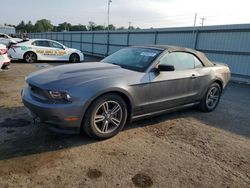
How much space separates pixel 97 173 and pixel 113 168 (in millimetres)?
235

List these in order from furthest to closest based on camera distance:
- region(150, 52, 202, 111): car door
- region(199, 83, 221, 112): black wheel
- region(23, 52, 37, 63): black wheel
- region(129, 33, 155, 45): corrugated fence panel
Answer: region(129, 33, 155, 45): corrugated fence panel, region(23, 52, 37, 63): black wheel, region(199, 83, 221, 112): black wheel, region(150, 52, 202, 111): car door

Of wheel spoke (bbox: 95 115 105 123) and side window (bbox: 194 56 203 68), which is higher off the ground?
side window (bbox: 194 56 203 68)

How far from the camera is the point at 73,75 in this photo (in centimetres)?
401

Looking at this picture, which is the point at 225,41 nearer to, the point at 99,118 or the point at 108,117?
the point at 108,117

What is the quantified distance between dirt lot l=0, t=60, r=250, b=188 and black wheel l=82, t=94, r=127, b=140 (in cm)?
16

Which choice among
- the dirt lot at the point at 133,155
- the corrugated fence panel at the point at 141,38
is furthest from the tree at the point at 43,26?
the dirt lot at the point at 133,155

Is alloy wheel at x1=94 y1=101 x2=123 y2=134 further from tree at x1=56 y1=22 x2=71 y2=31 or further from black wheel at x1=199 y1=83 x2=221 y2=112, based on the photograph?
tree at x1=56 y1=22 x2=71 y2=31

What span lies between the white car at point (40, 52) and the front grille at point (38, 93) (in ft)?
35.9

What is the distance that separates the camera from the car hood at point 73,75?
12.4ft

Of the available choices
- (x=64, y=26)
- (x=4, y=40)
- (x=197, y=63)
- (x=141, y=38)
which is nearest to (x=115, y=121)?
(x=197, y=63)

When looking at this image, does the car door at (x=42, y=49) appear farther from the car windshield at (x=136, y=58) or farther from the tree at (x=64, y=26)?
the tree at (x=64, y=26)

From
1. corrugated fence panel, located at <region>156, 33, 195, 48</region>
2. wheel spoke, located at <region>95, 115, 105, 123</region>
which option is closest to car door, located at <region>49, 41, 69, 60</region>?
corrugated fence panel, located at <region>156, 33, 195, 48</region>

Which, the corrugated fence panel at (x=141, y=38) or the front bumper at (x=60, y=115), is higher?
the corrugated fence panel at (x=141, y=38)

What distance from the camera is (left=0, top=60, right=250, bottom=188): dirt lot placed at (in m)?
3.06
